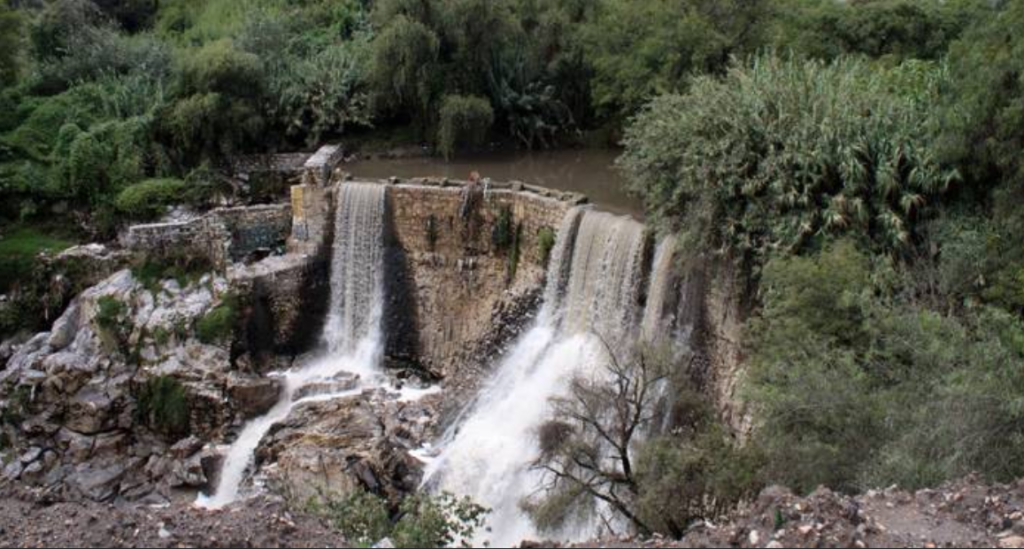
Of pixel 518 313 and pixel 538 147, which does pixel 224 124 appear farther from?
pixel 518 313

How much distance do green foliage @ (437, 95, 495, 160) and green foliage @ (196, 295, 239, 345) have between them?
7.43 m

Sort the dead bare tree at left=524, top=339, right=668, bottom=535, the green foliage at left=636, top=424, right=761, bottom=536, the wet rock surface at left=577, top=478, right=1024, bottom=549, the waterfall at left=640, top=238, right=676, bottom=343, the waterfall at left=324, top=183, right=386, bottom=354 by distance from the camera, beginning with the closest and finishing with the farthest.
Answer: the wet rock surface at left=577, top=478, right=1024, bottom=549 → the green foliage at left=636, top=424, right=761, bottom=536 → the dead bare tree at left=524, top=339, right=668, bottom=535 → the waterfall at left=640, top=238, right=676, bottom=343 → the waterfall at left=324, top=183, right=386, bottom=354

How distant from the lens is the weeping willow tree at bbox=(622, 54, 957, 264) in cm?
1532

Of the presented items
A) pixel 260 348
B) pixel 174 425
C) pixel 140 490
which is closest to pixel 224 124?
pixel 260 348

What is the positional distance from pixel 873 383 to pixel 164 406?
47.8ft

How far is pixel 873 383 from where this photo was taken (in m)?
13.0

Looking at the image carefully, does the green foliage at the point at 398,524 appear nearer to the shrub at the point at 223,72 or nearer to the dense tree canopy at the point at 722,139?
the dense tree canopy at the point at 722,139

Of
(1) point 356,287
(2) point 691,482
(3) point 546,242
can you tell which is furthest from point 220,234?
(2) point 691,482

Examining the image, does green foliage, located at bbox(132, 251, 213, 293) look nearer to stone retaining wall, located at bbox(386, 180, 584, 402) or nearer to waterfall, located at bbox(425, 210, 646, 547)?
stone retaining wall, located at bbox(386, 180, 584, 402)

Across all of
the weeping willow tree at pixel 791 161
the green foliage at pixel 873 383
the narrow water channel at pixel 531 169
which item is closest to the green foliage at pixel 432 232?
the narrow water channel at pixel 531 169

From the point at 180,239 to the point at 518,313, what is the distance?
8167mm

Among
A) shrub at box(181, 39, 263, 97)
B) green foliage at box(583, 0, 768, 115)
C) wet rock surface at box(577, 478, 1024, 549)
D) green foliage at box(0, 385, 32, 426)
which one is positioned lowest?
green foliage at box(0, 385, 32, 426)

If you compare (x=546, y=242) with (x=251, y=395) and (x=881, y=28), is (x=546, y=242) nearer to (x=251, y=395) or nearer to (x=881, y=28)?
(x=251, y=395)

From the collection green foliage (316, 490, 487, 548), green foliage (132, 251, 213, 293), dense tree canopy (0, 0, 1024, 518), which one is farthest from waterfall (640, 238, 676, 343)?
green foliage (132, 251, 213, 293)
